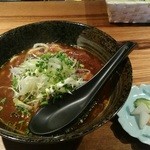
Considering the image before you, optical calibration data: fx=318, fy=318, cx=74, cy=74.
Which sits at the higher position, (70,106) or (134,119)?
(70,106)

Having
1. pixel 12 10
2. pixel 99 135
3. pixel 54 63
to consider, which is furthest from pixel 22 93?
pixel 12 10

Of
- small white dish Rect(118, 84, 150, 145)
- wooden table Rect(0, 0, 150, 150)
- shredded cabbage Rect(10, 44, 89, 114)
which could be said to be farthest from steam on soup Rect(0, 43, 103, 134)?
wooden table Rect(0, 0, 150, 150)

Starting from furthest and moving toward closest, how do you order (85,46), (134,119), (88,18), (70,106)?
1. (88,18)
2. (85,46)
3. (134,119)
4. (70,106)

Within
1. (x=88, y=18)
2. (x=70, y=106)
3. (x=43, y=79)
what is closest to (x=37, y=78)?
(x=43, y=79)

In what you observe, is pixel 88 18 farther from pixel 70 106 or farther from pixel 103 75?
pixel 70 106

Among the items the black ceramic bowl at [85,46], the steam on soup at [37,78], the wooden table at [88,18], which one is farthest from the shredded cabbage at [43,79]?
the wooden table at [88,18]

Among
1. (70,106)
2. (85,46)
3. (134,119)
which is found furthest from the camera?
(85,46)

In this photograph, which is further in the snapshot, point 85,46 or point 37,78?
point 85,46

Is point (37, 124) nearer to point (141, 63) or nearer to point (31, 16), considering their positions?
point (141, 63)

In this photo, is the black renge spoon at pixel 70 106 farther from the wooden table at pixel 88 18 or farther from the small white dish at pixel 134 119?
the wooden table at pixel 88 18
